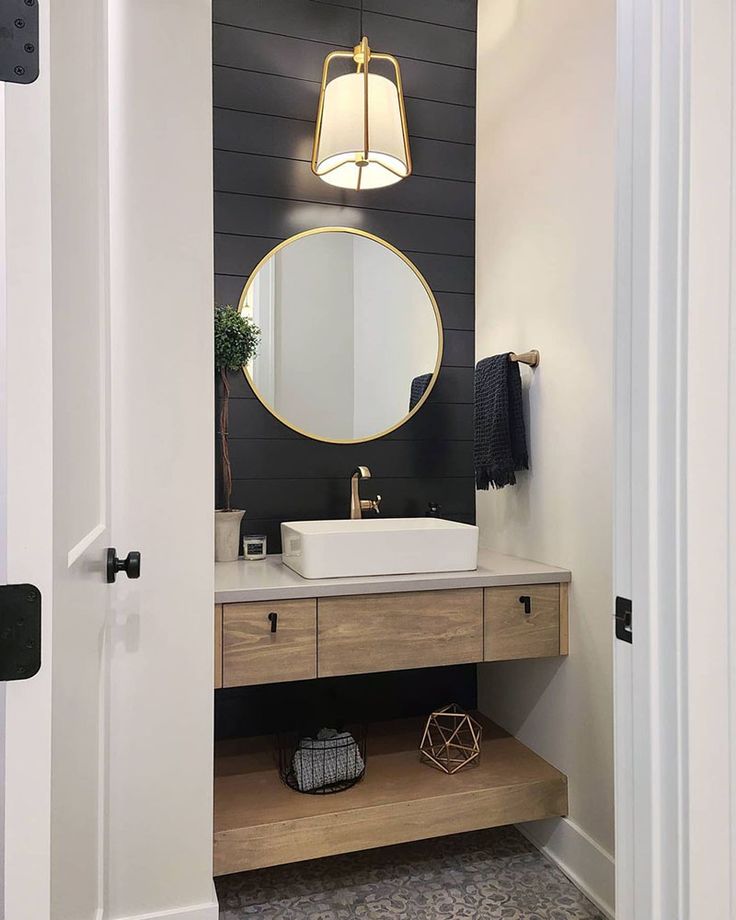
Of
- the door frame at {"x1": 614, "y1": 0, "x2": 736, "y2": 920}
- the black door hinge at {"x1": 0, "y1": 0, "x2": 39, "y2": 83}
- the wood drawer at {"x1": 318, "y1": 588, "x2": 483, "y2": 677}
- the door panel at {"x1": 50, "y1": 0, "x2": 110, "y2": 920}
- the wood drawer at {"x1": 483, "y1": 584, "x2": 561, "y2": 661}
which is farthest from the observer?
the wood drawer at {"x1": 483, "y1": 584, "x2": 561, "y2": 661}

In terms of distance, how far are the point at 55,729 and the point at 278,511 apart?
5.50 ft

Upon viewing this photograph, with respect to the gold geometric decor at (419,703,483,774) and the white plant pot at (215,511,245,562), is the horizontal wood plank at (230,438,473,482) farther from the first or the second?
the gold geometric decor at (419,703,483,774)

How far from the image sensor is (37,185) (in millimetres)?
708

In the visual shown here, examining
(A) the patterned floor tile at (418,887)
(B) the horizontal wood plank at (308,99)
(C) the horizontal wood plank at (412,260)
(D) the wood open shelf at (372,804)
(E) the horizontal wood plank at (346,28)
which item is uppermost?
(E) the horizontal wood plank at (346,28)

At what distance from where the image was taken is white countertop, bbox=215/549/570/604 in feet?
6.09

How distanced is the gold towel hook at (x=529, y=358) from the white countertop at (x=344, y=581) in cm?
61

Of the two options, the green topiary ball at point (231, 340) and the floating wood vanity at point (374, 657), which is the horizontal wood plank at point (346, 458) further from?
the floating wood vanity at point (374, 657)

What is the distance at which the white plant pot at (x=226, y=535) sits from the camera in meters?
2.24

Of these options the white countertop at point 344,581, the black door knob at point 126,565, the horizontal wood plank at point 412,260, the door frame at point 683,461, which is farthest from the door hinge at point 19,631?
the horizontal wood plank at point 412,260

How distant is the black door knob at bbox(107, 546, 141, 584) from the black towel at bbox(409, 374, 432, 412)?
1.38 meters

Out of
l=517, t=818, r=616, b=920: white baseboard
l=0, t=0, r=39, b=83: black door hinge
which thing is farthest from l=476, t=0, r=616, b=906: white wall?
l=0, t=0, r=39, b=83: black door hinge

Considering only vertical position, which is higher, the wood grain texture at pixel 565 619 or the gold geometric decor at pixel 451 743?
the wood grain texture at pixel 565 619

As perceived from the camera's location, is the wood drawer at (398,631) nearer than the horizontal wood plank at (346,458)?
Yes

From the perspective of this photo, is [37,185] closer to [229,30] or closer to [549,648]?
[549,648]
